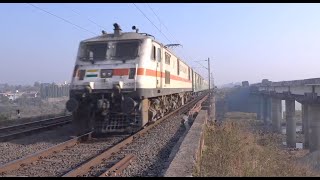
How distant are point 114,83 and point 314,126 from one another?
28.0m

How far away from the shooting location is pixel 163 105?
16344 millimetres

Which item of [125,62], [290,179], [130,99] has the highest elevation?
[125,62]

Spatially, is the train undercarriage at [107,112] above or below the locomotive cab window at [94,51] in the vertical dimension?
below

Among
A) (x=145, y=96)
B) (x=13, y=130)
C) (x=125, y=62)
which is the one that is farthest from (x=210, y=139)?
(x=13, y=130)

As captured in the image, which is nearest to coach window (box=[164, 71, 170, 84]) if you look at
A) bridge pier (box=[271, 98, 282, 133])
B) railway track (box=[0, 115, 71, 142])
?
railway track (box=[0, 115, 71, 142])

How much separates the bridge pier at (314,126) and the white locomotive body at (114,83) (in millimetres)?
25932

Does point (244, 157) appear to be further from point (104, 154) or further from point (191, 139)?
point (104, 154)

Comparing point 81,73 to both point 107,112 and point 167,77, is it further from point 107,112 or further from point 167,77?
point 167,77

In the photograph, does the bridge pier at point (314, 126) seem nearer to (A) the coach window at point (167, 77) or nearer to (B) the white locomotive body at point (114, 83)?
(A) the coach window at point (167, 77)

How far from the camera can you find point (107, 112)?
A: 1227 cm

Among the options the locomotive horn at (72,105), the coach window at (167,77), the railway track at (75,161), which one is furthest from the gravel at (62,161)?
the coach window at (167,77)

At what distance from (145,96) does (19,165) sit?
5.23m

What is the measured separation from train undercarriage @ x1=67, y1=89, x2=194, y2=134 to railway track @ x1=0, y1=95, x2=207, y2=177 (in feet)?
3.54

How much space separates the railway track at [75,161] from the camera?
7.33 metres
